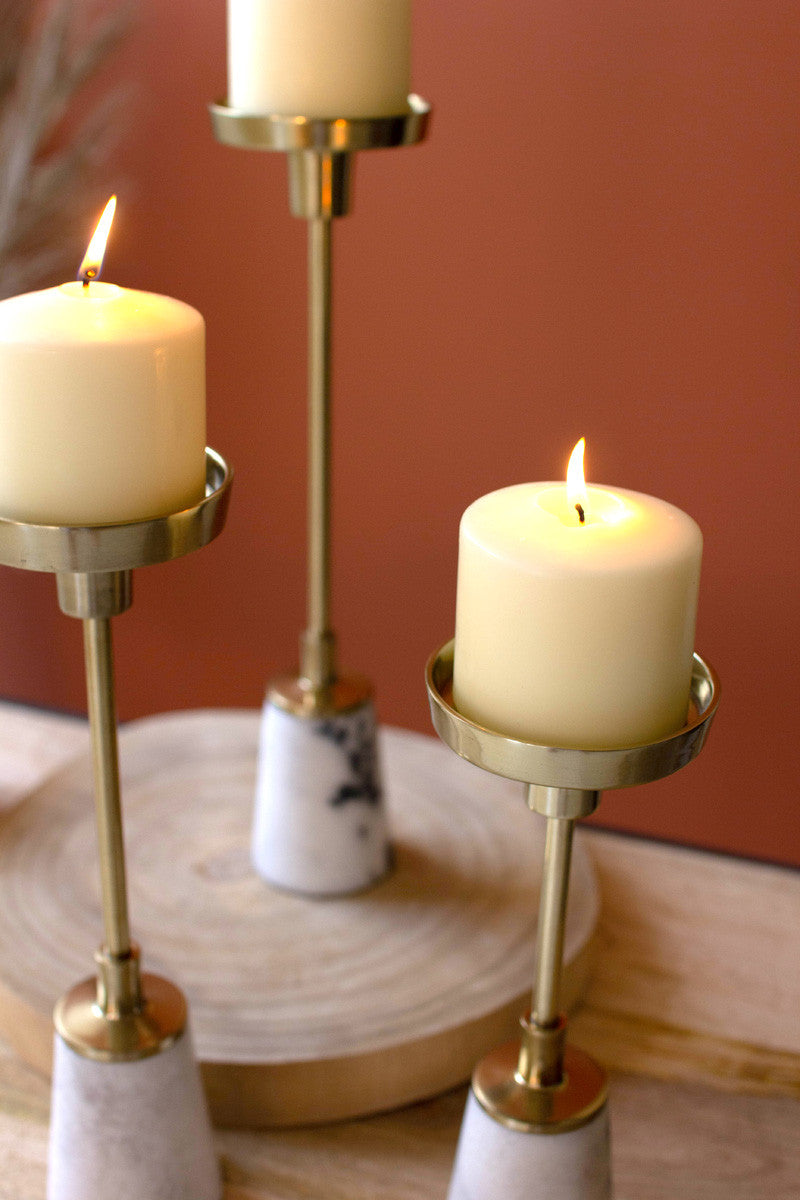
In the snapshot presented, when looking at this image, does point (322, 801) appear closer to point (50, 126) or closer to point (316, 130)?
point (316, 130)

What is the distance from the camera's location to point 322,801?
2.28 feet

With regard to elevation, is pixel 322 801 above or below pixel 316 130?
below

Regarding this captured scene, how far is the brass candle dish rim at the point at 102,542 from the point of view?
1.27ft

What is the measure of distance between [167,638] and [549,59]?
0.51 metres

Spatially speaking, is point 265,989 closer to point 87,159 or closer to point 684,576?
point 684,576

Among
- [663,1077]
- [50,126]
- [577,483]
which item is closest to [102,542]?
[577,483]

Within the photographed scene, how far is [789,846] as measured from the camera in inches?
34.4

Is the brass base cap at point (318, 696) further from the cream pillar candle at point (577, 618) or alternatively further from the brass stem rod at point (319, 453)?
the cream pillar candle at point (577, 618)

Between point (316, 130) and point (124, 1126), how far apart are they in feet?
1.40

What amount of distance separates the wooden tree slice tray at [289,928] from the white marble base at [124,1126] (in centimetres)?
6

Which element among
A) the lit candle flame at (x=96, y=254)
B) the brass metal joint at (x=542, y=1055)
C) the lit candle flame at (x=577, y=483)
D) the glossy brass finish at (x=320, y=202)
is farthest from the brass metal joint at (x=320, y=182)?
the brass metal joint at (x=542, y=1055)

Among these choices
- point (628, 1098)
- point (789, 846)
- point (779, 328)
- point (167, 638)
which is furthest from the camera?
point (167, 638)

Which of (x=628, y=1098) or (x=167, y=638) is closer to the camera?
(x=628, y=1098)

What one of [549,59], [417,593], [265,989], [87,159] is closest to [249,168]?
[87,159]
